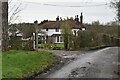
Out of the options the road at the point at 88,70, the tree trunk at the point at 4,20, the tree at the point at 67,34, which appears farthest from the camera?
the tree at the point at 67,34

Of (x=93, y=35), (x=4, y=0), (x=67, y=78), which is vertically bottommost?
(x=67, y=78)

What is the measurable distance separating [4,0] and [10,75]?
7.73 meters

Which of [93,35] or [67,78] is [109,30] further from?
[67,78]

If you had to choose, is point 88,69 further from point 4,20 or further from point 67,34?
point 67,34

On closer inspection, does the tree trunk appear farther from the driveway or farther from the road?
the road

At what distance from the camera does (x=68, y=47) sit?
29.4 meters

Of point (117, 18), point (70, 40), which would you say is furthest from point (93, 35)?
point (117, 18)

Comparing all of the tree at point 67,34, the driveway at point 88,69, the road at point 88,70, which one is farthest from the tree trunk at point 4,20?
the tree at point 67,34

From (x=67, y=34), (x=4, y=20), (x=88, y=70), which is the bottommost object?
(x=88, y=70)

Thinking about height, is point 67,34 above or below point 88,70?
above

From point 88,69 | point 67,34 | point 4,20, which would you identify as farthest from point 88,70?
point 67,34

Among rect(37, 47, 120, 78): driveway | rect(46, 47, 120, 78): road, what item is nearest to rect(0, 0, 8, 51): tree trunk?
rect(37, 47, 120, 78): driveway

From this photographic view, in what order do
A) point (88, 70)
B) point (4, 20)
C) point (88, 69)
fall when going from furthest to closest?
1. point (4, 20)
2. point (88, 69)
3. point (88, 70)

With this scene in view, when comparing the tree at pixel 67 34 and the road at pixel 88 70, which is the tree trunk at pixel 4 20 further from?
the tree at pixel 67 34
